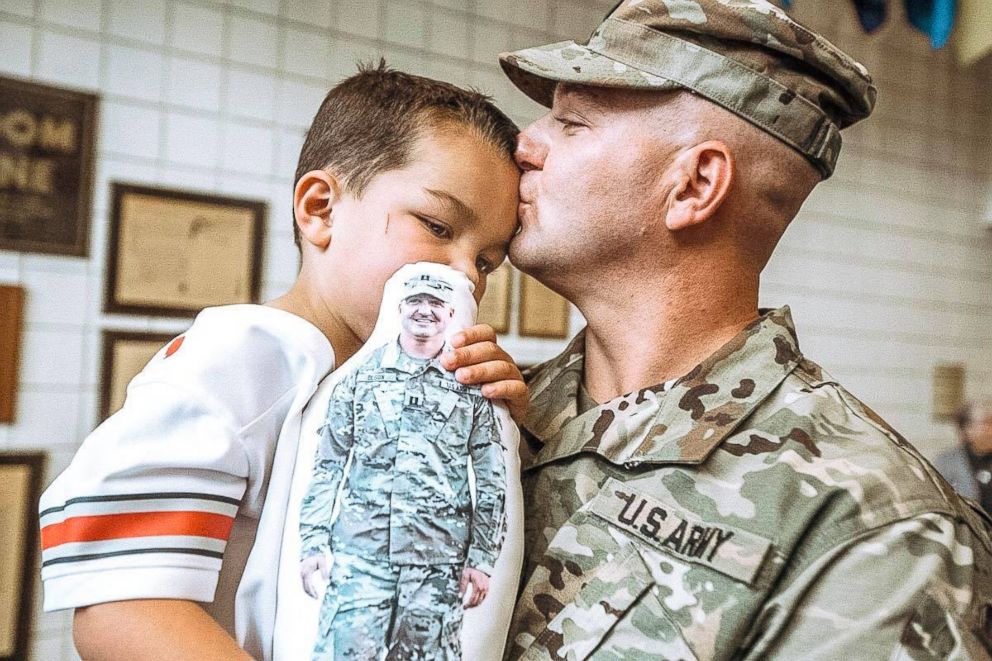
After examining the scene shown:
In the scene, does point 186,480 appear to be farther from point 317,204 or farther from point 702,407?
point 702,407

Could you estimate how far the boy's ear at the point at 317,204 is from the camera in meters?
1.08

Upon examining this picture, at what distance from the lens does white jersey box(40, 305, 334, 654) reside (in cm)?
80

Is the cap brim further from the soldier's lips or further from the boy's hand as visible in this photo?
the boy's hand

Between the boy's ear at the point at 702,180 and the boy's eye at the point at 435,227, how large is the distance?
34cm

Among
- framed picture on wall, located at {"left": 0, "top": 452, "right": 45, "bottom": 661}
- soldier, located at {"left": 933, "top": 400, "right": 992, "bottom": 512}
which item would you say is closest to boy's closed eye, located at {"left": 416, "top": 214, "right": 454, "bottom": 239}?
framed picture on wall, located at {"left": 0, "top": 452, "right": 45, "bottom": 661}

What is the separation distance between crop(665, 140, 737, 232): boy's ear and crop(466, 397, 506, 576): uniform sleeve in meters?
0.46

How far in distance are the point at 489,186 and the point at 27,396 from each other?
1608 millimetres

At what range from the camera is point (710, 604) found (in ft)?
3.01

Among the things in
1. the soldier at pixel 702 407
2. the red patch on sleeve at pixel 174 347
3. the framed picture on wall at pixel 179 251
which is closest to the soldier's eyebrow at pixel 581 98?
the soldier at pixel 702 407

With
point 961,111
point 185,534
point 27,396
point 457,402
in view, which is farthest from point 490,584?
point 961,111

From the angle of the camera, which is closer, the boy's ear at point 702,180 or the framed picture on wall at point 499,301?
the boy's ear at point 702,180

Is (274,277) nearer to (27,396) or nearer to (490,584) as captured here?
(27,396)

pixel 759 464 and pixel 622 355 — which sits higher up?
pixel 622 355

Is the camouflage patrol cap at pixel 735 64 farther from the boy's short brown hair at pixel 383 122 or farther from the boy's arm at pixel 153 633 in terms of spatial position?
the boy's arm at pixel 153 633
